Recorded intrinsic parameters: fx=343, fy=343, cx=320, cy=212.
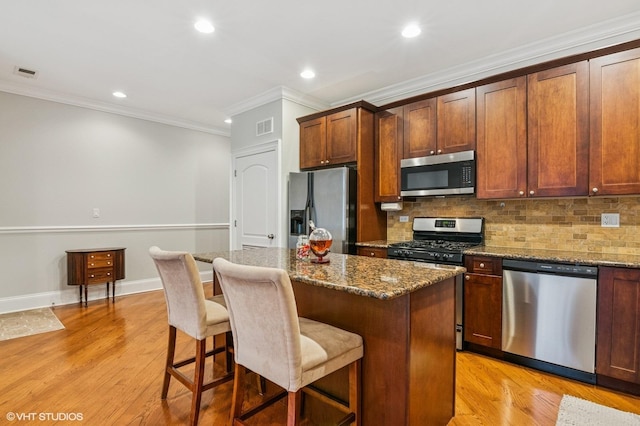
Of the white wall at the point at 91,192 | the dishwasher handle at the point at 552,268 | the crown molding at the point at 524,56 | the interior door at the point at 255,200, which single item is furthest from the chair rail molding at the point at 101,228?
the dishwasher handle at the point at 552,268

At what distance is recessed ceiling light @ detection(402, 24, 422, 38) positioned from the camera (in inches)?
109

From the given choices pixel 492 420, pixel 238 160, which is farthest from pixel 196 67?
pixel 492 420

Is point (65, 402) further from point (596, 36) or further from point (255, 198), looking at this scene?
point (596, 36)

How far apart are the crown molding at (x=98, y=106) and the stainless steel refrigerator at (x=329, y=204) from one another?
2571 mm

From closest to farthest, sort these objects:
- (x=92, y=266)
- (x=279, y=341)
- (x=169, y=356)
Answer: (x=279, y=341), (x=169, y=356), (x=92, y=266)

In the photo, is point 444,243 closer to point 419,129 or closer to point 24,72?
point 419,129

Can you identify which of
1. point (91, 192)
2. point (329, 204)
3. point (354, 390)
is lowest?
point (354, 390)

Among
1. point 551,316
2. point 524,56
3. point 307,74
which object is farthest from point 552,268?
point 307,74

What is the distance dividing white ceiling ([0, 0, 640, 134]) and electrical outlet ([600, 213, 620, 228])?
1.38 meters

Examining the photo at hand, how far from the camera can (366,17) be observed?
264 cm

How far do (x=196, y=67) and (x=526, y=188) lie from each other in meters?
3.37

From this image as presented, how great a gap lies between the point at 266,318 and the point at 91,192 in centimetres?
444

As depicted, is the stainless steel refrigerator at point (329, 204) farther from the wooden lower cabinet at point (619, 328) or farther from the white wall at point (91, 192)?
the white wall at point (91, 192)

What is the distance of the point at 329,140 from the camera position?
404 cm
